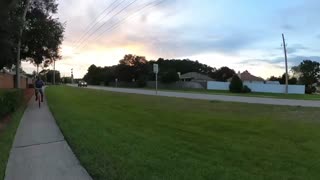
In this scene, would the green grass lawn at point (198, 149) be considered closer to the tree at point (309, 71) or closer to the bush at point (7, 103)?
the bush at point (7, 103)

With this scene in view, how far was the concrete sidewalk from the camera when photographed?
786cm

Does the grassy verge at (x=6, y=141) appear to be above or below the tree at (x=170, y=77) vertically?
below

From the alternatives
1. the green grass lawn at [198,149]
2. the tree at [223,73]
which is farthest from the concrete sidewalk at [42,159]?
the tree at [223,73]

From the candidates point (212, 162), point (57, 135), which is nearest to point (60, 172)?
point (212, 162)

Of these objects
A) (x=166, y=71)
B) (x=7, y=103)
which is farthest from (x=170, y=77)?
(x=7, y=103)

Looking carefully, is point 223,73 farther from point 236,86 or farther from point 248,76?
point 236,86

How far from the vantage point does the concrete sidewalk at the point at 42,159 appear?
25.8ft

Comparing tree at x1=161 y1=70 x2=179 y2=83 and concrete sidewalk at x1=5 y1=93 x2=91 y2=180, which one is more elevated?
tree at x1=161 y1=70 x2=179 y2=83

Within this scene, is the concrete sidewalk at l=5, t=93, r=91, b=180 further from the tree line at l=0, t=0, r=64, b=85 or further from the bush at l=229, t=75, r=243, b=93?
the bush at l=229, t=75, r=243, b=93

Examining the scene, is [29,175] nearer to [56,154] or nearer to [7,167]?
[7,167]

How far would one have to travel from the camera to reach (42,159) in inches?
368

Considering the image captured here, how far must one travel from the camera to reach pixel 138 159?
8.48m

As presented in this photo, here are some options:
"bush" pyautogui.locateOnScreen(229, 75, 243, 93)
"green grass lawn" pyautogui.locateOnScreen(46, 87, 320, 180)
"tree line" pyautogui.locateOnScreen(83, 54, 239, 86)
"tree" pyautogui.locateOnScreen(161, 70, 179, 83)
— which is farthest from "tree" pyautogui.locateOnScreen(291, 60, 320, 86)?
"green grass lawn" pyautogui.locateOnScreen(46, 87, 320, 180)

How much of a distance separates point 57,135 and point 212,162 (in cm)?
610
